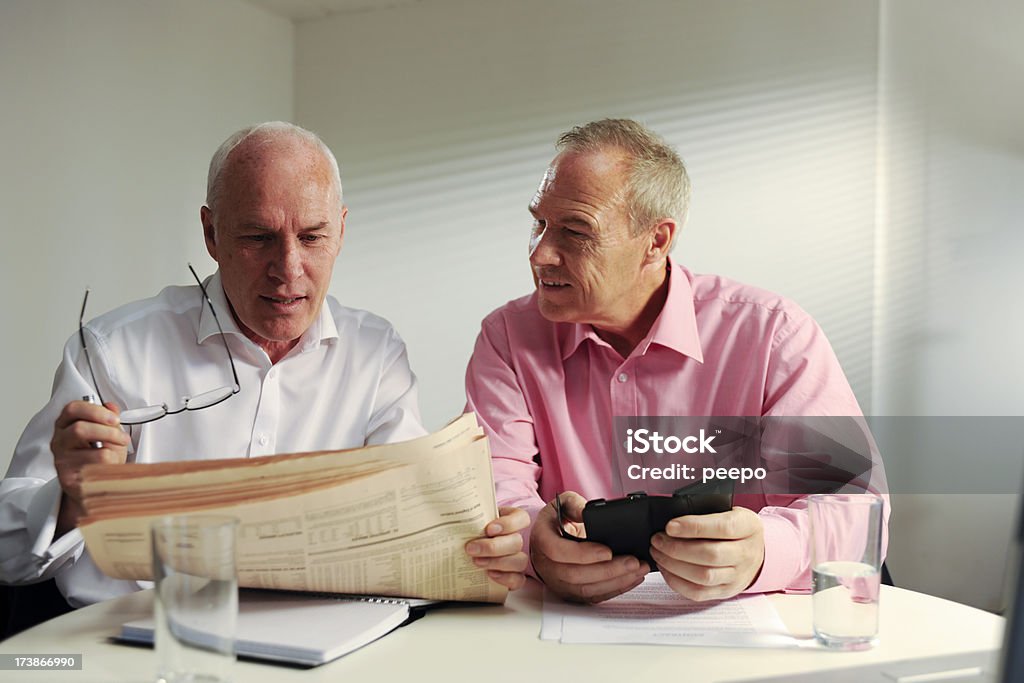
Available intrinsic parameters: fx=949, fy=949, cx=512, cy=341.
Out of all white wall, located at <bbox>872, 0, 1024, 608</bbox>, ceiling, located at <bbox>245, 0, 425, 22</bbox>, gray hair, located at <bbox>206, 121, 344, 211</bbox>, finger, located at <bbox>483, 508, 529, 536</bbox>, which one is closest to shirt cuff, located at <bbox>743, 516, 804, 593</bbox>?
finger, located at <bbox>483, 508, 529, 536</bbox>

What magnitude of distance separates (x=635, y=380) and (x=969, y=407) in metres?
2.06

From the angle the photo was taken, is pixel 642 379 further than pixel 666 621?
Yes

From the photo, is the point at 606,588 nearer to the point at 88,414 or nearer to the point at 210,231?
the point at 88,414

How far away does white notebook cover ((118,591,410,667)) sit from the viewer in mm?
1056

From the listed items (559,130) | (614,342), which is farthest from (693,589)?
(559,130)

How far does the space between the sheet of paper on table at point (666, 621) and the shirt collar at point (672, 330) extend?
598 millimetres

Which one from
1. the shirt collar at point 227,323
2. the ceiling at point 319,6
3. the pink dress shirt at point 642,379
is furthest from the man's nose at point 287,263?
the ceiling at point 319,6

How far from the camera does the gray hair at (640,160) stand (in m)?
1.93

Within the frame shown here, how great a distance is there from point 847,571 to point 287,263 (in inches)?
45.0

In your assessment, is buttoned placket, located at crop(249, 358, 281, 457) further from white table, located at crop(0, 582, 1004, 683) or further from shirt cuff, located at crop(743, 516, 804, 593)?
shirt cuff, located at crop(743, 516, 804, 593)

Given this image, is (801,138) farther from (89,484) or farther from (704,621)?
(89,484)

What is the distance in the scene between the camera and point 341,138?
4480mm

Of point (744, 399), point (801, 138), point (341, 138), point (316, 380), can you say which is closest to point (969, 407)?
point (801, 138)

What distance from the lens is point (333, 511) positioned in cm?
116
